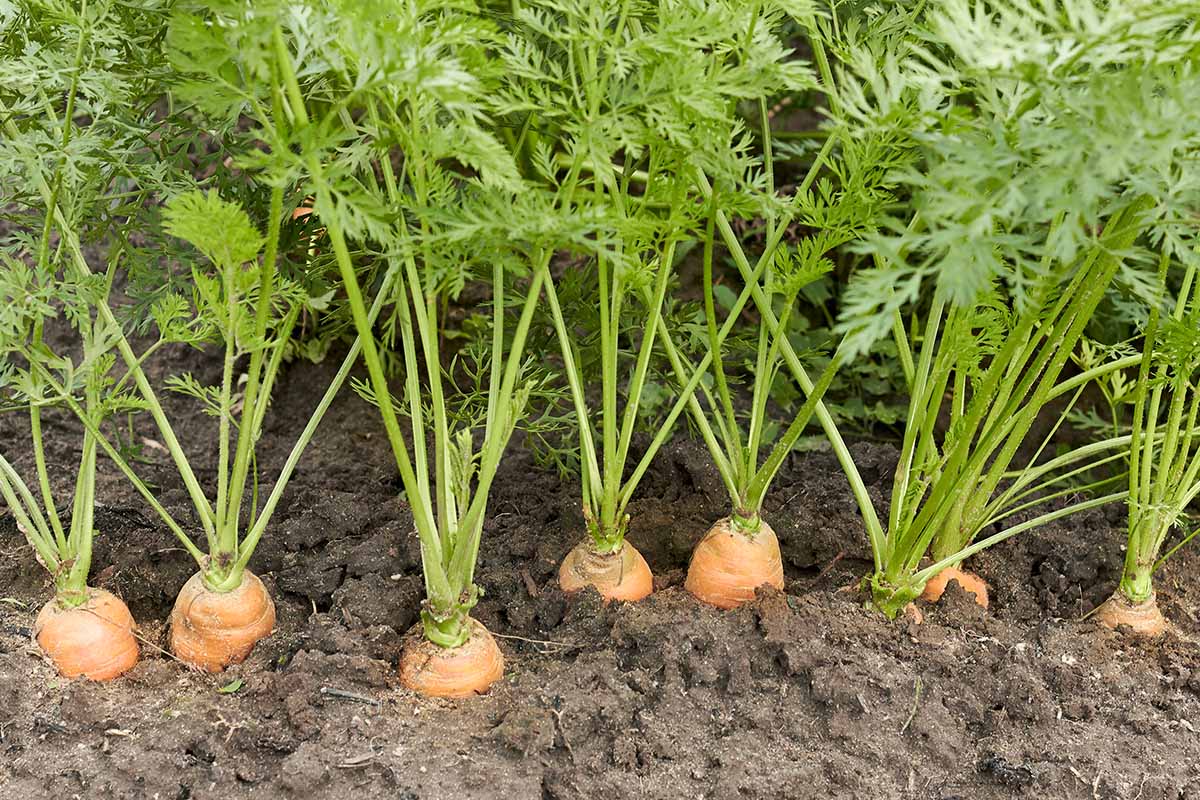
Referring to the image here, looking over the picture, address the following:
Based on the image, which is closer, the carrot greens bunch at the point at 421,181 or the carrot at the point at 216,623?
the carrot greens bunch at the point at 421,181

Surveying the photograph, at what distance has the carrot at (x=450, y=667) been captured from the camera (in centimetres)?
152

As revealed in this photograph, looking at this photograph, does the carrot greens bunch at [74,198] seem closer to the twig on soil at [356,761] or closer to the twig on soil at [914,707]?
the twig on soil at [356,761]

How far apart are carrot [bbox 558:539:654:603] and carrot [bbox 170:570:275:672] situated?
1.51 ft

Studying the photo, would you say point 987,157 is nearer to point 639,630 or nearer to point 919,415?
point 919,415

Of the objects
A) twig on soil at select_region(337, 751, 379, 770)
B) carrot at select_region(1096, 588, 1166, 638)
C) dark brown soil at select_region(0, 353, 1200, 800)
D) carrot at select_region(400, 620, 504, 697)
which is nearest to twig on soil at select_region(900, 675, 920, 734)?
dark brown soil at select_region(0, 353, 1200, 800)

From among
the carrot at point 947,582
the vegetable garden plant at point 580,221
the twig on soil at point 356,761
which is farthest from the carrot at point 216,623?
the carrot at point 947,582

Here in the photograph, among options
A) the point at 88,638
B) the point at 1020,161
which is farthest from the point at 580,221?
the point at 88,638

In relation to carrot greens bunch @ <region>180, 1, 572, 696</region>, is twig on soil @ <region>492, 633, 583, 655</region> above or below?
below

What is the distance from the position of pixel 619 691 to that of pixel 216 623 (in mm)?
567

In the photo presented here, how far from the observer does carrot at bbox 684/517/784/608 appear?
1696 mm

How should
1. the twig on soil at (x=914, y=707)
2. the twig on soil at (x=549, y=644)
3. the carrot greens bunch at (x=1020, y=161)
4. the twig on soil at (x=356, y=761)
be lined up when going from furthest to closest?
the twig on soil at (x=549, y=644) < the twig on soil at (x=914, y=707) < the twig on soil at (x=356, y=761) < the carrot greens bunch at (x=1020, y=161)

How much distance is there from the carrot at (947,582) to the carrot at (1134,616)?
180 mm

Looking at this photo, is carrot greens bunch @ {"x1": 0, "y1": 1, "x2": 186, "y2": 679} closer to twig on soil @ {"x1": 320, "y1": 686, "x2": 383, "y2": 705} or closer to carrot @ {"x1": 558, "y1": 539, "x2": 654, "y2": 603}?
twig on soil @ {"x1": 320, "y1": 686, "x2": 383, "y2": 705}

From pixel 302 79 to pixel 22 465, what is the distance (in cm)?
109
